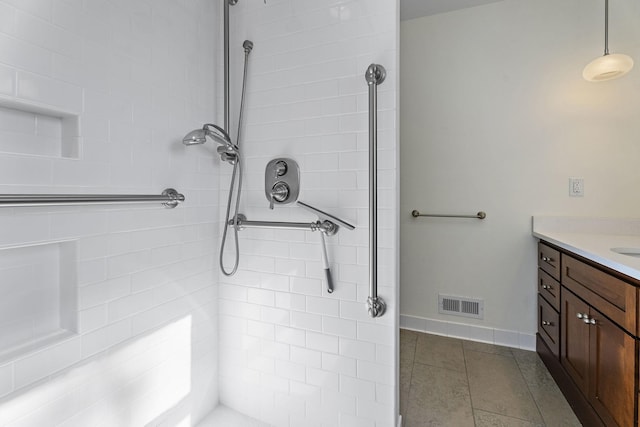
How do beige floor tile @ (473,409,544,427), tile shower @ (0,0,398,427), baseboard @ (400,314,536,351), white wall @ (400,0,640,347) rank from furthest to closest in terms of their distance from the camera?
baseboard @ (400,314,536,351), white wall @ (400,0,640,347), beige floor tile @ (473,409,544,427), tile shower @ (0,0,398,427)

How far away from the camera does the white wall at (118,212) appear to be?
879 millimetres

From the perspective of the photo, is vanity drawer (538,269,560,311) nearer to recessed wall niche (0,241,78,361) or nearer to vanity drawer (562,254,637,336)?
vanity drawer (562,254,637,336)

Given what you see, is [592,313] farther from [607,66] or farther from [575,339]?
[607,66]

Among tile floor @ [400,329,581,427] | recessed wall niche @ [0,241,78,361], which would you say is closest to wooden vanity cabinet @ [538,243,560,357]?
tile floor @ [400,329,581,427]

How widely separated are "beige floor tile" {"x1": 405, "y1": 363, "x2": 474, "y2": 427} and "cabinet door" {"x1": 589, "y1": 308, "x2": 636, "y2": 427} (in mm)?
567

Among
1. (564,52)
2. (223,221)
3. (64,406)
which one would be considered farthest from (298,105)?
(564,52)

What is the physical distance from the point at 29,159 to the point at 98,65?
1.32 feet

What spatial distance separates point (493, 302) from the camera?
2.39 m

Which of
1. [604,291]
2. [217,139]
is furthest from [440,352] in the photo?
[217,139]

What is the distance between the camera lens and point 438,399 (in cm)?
173

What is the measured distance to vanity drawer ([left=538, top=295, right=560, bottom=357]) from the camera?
1864mm

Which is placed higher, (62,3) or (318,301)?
(62,3)

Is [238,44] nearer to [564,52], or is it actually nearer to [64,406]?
[64,406]

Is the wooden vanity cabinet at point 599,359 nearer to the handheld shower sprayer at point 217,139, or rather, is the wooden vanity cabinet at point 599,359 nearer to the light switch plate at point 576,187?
the light switch plate at point 576,187
